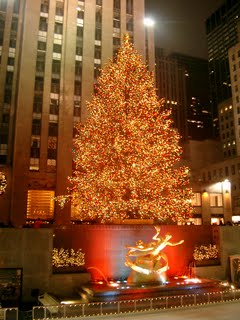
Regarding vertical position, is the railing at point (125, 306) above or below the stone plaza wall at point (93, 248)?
below

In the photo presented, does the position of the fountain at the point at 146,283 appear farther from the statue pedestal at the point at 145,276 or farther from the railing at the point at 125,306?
the railing at the point at 125,306

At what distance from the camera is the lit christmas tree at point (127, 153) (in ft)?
75.3

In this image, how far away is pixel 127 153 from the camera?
23578 millimetres

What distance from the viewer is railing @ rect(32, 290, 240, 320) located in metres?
12.7

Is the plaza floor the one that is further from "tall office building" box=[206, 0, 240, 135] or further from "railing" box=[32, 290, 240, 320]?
"tall office building" box=[206, 0, 240, 135]

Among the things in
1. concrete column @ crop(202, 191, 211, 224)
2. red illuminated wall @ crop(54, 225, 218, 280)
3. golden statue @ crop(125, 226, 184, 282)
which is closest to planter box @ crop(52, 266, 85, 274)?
red illuminated wall @ crop(54, 225, 218, 280)

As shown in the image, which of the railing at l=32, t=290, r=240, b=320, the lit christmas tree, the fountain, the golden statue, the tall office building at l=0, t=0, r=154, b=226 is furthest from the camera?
the tall office building at l=0, t=0, r=154, b=226

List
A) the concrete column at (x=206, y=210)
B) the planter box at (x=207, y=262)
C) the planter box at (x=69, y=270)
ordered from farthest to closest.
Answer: the concrete column at (x=206, y=210), the planter box at (x=207, y=262), the planter box at (x=69, y=270)

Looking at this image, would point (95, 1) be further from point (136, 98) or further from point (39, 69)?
point (136, 98)

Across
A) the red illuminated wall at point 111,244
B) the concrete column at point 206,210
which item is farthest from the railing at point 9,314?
the concrete column at point 206,210

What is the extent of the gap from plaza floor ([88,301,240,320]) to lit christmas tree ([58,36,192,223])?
9195 mm

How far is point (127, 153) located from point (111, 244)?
6.67 meters

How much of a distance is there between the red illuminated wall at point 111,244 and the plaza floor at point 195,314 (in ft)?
20.0

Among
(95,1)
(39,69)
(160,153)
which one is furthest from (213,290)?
(95,1)
